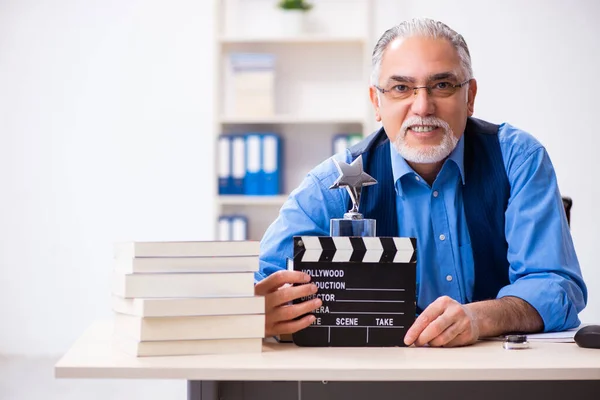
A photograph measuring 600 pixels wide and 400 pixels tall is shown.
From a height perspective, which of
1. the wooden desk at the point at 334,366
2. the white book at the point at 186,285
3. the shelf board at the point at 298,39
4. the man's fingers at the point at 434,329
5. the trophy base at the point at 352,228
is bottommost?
the wooden desk at the point at 334,366

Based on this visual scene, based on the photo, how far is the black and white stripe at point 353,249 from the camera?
142 cm

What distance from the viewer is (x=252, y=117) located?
13.4 ft

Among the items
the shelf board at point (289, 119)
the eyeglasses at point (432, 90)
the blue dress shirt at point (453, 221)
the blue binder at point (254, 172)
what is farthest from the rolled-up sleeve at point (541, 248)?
the blue binder at point (254, 172)

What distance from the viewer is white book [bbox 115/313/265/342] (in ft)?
4.27

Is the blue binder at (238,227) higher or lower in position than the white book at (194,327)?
higher

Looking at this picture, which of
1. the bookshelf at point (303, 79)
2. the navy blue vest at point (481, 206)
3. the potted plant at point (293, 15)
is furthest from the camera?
the bookshelf at point (303, 79)

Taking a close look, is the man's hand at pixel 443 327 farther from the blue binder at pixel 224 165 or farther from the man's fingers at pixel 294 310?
the blue binder at pixel 224 165

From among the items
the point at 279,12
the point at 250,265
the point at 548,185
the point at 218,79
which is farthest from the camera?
the point at 279,12

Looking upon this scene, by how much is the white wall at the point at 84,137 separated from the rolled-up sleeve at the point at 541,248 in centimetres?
279

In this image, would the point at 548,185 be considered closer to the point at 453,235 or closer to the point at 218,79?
the point at 453,235

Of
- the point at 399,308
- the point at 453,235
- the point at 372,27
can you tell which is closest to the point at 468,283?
the point at 453,235

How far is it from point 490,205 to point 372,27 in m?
2.67

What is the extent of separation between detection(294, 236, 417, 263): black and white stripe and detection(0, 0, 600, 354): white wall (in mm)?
3078

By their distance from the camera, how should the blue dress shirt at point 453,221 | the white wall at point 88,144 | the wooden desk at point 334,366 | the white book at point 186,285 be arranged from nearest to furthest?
the wooden desk at point 334,366 < the white book at point 186,285 < the blue dress shirt at point 453,221 < the white wall at point 88,144
